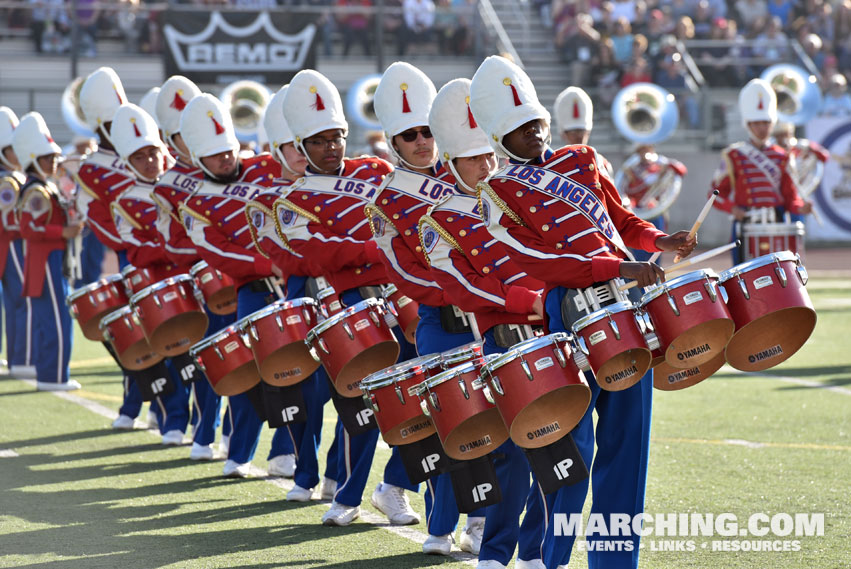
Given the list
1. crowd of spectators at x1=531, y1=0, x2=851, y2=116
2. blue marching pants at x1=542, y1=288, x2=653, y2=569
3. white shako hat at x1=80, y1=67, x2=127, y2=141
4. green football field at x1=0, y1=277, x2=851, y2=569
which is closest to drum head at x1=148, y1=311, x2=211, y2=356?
green football field at x1=0, y1=277, x2=851, y2=569

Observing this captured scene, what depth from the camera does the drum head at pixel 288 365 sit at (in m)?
6.07

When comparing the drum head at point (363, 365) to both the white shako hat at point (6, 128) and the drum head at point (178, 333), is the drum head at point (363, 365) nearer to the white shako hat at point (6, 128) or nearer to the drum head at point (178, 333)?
the drum head at point (178, 333)

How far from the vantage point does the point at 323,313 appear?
6.05 m

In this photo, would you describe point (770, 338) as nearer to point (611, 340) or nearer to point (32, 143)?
point (611, 340)

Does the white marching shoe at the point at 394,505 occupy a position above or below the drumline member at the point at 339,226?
below

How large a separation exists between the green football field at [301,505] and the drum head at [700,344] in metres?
1.01

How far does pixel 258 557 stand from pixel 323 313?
1.18m

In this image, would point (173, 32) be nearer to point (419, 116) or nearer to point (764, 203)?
point (764, 203)

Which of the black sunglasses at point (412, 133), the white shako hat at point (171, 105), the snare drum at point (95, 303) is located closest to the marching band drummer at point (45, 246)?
the snare drum at point (95, 303)

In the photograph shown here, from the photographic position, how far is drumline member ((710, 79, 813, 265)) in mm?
11258

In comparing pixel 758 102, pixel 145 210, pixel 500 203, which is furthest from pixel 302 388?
pixel 758 102

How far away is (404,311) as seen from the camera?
5719 mm

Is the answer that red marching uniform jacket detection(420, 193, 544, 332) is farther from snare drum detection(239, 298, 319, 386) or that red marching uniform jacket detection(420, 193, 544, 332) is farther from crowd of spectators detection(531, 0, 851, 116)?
crowd of spectators detection(531, 0, 851, 116)

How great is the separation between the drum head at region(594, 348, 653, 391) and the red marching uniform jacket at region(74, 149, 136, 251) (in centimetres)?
493
